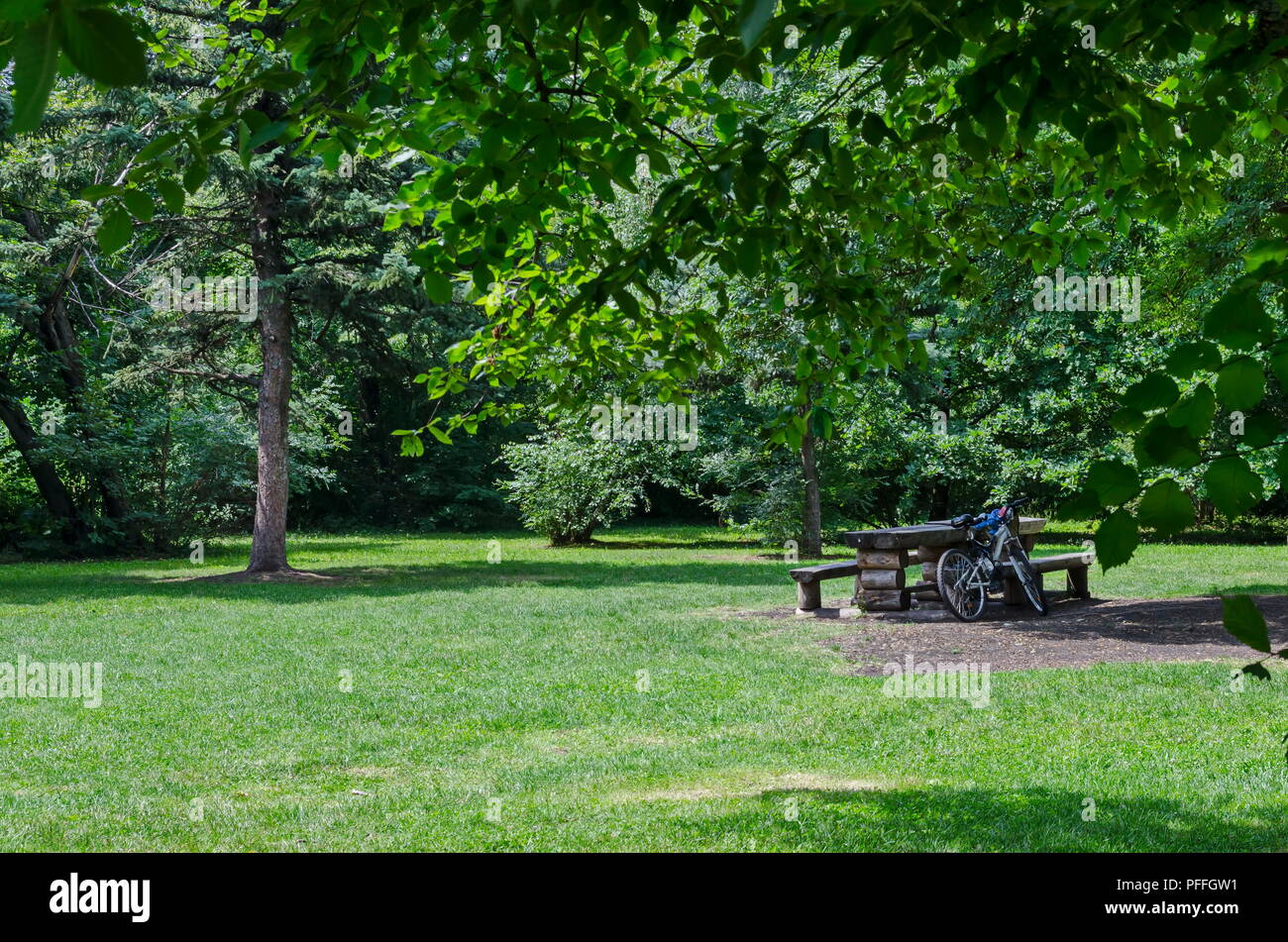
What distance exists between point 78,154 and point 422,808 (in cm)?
1418

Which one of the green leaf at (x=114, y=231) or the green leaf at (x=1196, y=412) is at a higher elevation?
the green leaf at (x=114, y=231)

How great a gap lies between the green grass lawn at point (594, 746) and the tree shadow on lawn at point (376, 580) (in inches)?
116

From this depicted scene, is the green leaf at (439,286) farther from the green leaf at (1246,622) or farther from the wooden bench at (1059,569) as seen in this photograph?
the wooden bench at (1059,569)

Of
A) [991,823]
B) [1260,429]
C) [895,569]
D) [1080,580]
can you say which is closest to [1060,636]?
[895,569]

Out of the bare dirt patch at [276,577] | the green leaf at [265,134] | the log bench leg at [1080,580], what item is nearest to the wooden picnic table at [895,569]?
the log bench leg at [1080,580]

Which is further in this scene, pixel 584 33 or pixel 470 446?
pixel 470 446

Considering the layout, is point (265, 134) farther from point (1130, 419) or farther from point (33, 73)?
point (1130, 419)

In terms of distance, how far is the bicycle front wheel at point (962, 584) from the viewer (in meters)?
11.7

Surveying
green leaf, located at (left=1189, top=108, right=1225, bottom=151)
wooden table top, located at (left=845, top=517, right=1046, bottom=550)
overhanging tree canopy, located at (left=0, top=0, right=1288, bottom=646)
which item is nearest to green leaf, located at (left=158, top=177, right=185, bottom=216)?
overhanging tree canopy, located at (left=0, top=0, right=1288, bottom=646)

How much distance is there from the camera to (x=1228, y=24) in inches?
114

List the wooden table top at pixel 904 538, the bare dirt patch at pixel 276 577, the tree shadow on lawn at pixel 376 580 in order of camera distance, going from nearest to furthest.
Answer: the wooden table top at pixel 904 538 → the tree shadow on lawn at pixel 376 580 → the bare dirt patch at pixel 276 577

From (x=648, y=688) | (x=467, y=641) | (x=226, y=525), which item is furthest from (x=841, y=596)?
(x=226, y=525)

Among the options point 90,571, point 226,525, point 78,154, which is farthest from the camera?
point 226,525

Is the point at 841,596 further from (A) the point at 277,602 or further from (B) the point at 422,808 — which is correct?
(B) the point at 422,808
